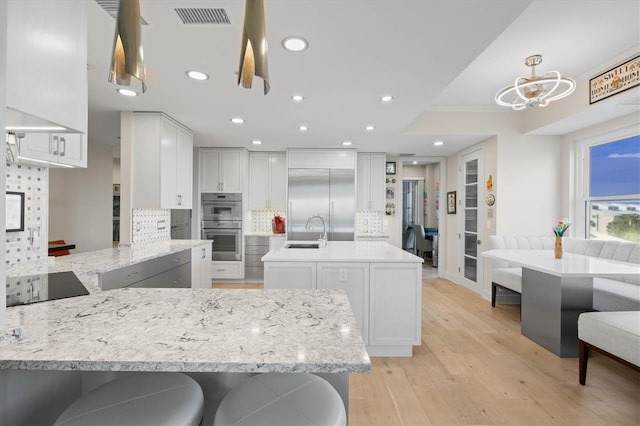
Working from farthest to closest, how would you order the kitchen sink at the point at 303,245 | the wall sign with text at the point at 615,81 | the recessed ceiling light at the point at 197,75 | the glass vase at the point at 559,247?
the kitchen sink at the point at 303,245, the glass vase at the point at 559,247, the wall sign with text at the point at 615,81, the recessed ceiling light at the point at 197,75

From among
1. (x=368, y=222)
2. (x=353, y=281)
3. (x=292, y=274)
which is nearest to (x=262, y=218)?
(x=368, y=222)

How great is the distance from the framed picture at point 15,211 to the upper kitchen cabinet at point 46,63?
1354 mm

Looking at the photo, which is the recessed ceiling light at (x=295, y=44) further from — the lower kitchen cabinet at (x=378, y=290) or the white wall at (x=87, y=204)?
the white wall at (x=87, y=204)

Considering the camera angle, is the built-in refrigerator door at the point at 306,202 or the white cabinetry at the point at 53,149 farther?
the built-in refrigerator door at the point at 306,202

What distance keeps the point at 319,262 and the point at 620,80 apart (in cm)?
348

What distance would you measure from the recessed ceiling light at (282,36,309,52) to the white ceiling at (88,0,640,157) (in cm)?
5

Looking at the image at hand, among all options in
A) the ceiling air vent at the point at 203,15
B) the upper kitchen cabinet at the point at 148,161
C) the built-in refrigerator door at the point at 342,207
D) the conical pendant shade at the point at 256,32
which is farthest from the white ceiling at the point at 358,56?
the built-in refrigerator door at the point at 342,207

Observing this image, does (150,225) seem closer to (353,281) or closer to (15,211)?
(15,211)

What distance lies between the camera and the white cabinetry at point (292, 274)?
8.87 ft

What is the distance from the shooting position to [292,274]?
2709mm

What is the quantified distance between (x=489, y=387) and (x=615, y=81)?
3.23 metres

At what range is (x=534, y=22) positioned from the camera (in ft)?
7.77

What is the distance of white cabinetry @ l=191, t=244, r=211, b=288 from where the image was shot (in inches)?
144

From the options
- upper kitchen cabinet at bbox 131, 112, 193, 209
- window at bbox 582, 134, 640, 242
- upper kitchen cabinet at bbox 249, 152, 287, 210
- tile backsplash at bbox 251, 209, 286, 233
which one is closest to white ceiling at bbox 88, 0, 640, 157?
upper kitchen cabinet at bbox 131, 112, 193, 209
